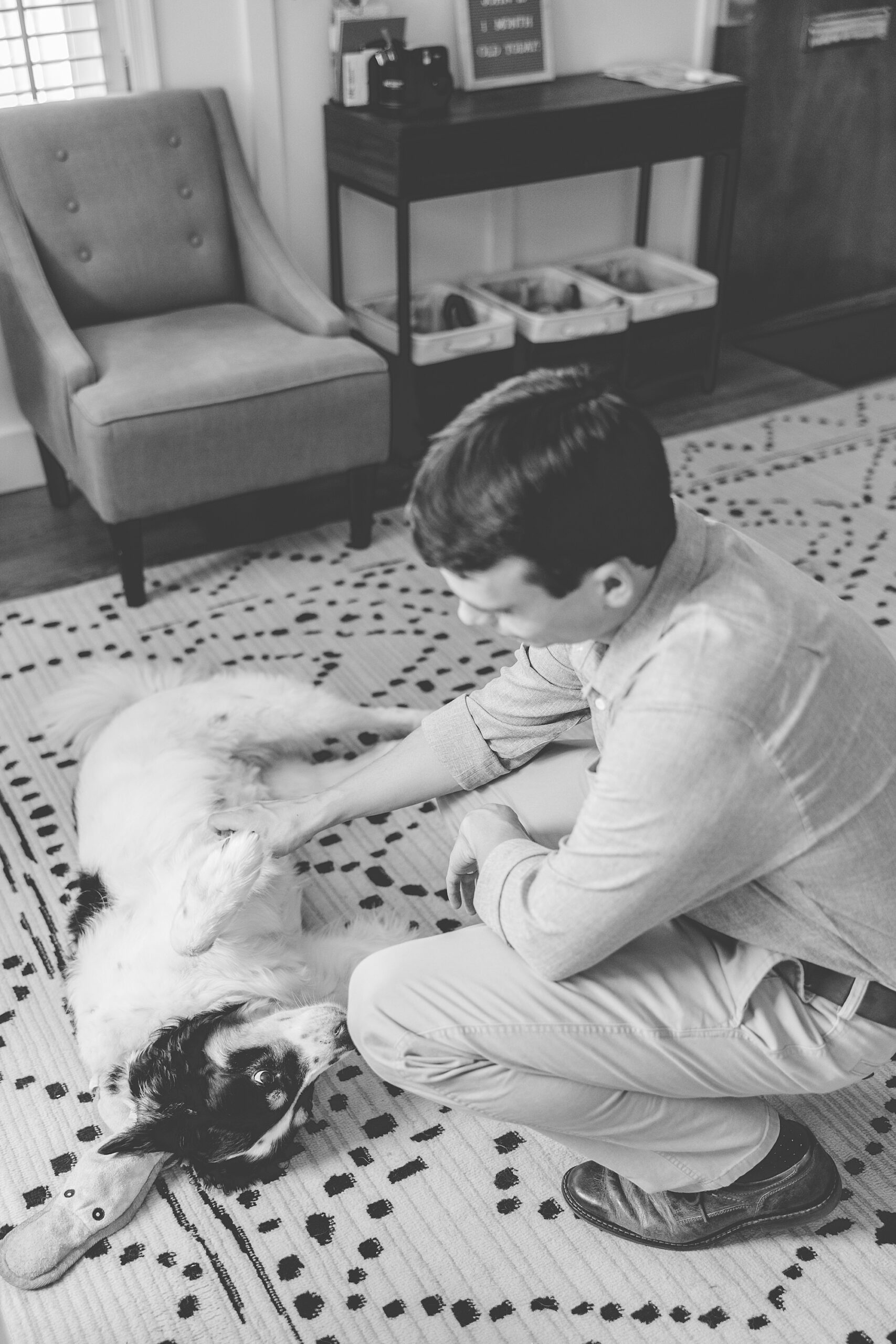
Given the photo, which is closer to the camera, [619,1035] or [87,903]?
[619,1035]

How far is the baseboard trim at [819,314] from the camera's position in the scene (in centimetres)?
412

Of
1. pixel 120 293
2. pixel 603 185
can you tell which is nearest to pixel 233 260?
pixel 120 293

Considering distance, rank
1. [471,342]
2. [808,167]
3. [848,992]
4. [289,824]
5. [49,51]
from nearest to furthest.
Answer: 1. [848,992]
2. [289,824]
3. [49,51]
4. [471,342]
5. [808,167]

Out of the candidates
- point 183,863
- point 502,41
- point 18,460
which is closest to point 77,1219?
point 183,863

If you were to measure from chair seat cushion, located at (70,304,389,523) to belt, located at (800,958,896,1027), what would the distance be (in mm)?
1763

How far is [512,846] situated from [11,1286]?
2.70 feet

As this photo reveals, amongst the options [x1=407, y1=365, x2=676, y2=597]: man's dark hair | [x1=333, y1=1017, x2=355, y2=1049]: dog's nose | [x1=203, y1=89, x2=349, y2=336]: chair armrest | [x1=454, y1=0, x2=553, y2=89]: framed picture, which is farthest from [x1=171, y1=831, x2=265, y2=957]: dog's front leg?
[x1=454, y1=0, x2=553, y2=89]: framed picture

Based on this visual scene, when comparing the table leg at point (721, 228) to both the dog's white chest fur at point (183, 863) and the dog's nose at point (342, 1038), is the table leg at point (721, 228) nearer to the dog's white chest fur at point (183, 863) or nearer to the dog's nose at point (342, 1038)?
the dog's white chest fur at point (183, 863)

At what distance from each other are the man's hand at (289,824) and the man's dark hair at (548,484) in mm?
626

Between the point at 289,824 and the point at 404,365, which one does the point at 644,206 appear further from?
the point at 289,824

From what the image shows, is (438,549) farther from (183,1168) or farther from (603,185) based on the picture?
(603,185)

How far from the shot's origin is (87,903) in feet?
5.63

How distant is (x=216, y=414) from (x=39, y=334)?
47 centimetres

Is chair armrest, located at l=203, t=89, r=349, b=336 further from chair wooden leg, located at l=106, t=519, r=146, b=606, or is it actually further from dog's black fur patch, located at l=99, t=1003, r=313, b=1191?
dog's black fur patch, located at l=99, t=1003, r=313, b=1191
